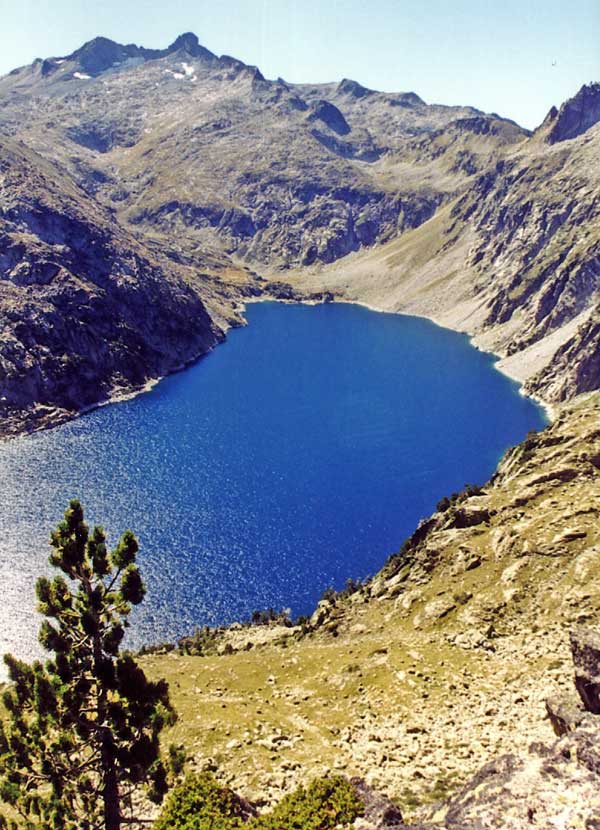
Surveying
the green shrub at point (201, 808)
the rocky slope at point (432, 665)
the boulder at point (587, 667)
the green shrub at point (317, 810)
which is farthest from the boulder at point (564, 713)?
the green shrub at point (201, 808)

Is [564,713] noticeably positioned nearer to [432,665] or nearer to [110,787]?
[432,665]

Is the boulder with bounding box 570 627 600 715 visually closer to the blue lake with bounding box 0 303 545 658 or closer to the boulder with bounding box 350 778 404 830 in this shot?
the boulder with bounding box 350 778 404 830

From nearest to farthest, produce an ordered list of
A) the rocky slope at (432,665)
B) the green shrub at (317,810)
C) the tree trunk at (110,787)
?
1. the green shrub at (317,810)
2. the tree trunk at (110,787)
3. the rocky slope at (432,665)

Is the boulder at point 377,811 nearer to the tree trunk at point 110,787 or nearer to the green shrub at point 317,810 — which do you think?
the green shrub at point 317,810

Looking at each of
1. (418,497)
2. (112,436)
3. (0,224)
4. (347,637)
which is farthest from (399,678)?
(0,224)

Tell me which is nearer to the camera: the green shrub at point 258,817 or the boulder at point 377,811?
the boulder at point 377,811

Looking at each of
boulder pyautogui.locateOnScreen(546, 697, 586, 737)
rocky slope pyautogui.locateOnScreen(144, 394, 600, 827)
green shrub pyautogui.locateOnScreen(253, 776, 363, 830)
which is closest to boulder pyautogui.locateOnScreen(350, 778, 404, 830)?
green shrub pyautogui.locateOnScreen(253, 776, 363, 830)

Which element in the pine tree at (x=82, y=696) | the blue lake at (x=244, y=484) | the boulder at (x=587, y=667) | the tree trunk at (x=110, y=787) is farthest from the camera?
the blue lake at (x=244, y=484)
